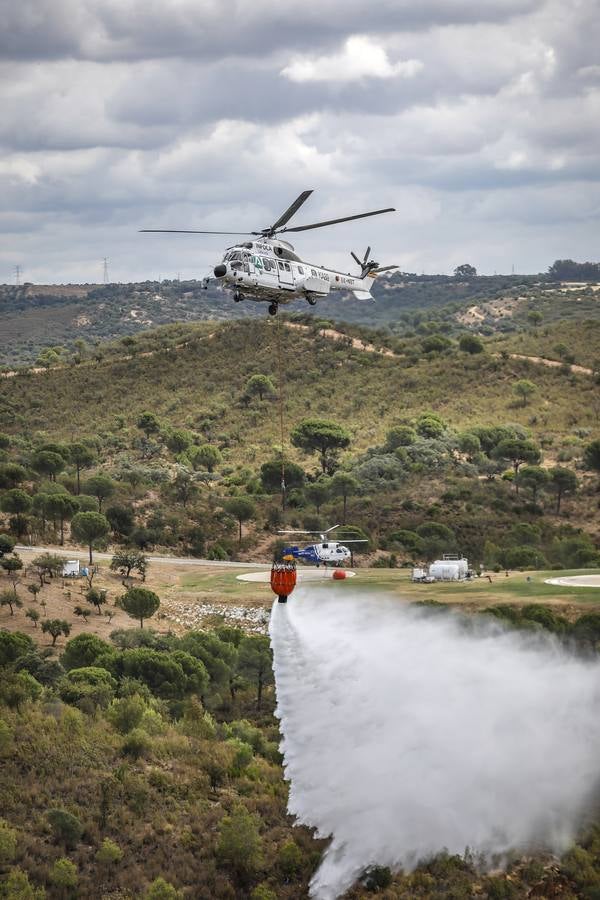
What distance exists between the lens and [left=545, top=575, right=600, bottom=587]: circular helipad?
70.3 metres

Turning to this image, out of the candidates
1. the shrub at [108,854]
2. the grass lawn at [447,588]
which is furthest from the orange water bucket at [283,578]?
the grass lawn at [447,588]

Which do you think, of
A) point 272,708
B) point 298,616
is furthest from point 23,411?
point 298,616

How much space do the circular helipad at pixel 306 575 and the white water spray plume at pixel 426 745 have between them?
93.9ft

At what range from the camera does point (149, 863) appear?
49969mm

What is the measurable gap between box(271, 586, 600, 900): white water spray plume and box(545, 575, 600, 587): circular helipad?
1795 cm

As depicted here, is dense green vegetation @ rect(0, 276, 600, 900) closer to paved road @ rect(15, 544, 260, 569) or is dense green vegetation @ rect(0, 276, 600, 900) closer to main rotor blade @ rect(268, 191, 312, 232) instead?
paved road @ rect(15, 544, 260, 569)

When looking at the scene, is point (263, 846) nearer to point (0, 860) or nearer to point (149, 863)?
point (149, 863)

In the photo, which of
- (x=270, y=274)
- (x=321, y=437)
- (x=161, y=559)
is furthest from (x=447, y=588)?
(x=321, y=437)

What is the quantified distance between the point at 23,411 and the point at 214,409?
30.4 metres

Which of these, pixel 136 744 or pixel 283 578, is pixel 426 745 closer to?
pixel 283 578

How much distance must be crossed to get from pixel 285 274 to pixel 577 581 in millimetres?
29339

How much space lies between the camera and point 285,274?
59.5 metres

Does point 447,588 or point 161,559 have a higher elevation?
point 447,588

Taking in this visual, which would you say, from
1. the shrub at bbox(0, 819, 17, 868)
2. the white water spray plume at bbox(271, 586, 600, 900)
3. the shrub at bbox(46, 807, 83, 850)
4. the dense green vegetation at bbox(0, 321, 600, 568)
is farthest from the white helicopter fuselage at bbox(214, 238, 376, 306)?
the dense green vegetation at bbox(0, 321, 600, 568)
